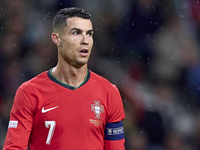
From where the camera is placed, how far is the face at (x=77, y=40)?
2.39m

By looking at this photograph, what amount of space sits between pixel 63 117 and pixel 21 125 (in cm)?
27

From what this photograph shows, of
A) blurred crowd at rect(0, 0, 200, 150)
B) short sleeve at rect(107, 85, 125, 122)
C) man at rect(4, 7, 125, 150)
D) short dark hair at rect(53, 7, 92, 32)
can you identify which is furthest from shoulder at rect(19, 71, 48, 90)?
blurred crowd at rect(0, 0, 200, 150)

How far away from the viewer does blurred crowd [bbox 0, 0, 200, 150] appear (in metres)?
5.23

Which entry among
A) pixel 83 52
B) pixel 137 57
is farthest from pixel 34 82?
pixel 137 57

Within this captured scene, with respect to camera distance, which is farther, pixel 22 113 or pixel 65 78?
pixel 65 78

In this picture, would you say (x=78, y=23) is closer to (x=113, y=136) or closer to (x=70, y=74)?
(x=70, y=74)

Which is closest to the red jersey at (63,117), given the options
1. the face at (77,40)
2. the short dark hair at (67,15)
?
the face at (77,40)

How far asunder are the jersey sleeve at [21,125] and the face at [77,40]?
1.32ft

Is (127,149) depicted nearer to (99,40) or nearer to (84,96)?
(99,40)

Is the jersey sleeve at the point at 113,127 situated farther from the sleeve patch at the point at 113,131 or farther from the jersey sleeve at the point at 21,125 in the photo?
the jersey sleeve at the point at 21,125

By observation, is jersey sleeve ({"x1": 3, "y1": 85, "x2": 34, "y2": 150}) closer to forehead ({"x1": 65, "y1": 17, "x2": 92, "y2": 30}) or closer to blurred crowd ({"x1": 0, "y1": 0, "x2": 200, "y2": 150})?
forehead ({"x1": 65, "y1": 17, "x2": 92, "y2": 30})

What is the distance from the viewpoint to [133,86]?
17.4 ft

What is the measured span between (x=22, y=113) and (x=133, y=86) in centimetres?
310

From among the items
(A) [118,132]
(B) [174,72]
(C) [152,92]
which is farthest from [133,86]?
(A) [118,132]
